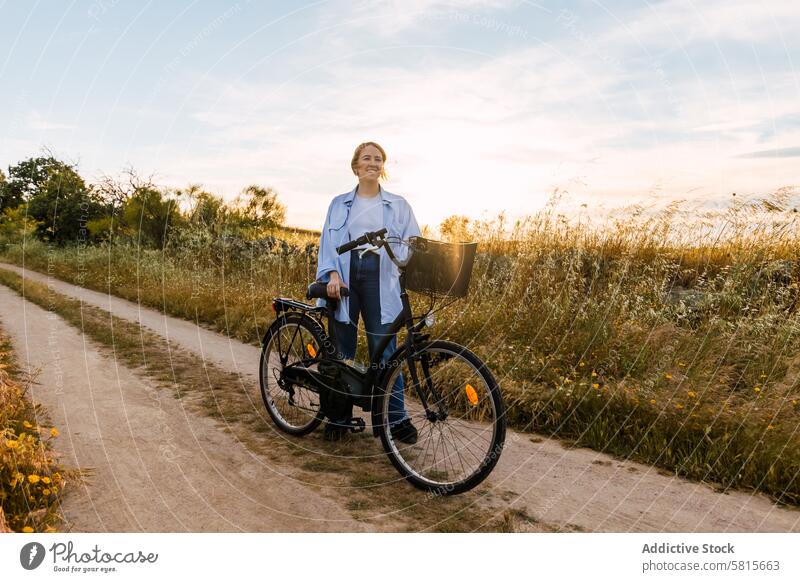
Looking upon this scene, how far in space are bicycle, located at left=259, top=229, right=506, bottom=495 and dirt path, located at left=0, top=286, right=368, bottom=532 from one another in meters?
0.59

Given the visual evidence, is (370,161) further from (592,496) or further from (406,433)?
(592,496)

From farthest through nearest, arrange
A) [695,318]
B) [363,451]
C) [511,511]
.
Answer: [695,318] → [363,451] → [511,511]

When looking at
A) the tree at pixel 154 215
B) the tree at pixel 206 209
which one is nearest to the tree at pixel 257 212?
the tree at pixel 206 209

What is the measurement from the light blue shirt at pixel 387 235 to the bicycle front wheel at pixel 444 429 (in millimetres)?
518

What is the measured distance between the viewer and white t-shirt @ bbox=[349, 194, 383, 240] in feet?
14.0

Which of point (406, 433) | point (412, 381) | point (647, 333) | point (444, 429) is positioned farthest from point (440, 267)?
point (647, 333)

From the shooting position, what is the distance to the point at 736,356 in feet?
18.2

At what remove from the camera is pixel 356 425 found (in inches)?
170

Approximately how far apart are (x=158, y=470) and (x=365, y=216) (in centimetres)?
211

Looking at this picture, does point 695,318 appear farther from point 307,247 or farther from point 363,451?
point 307,247

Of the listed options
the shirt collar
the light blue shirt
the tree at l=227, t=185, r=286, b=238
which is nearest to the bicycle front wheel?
the light blue shirt
